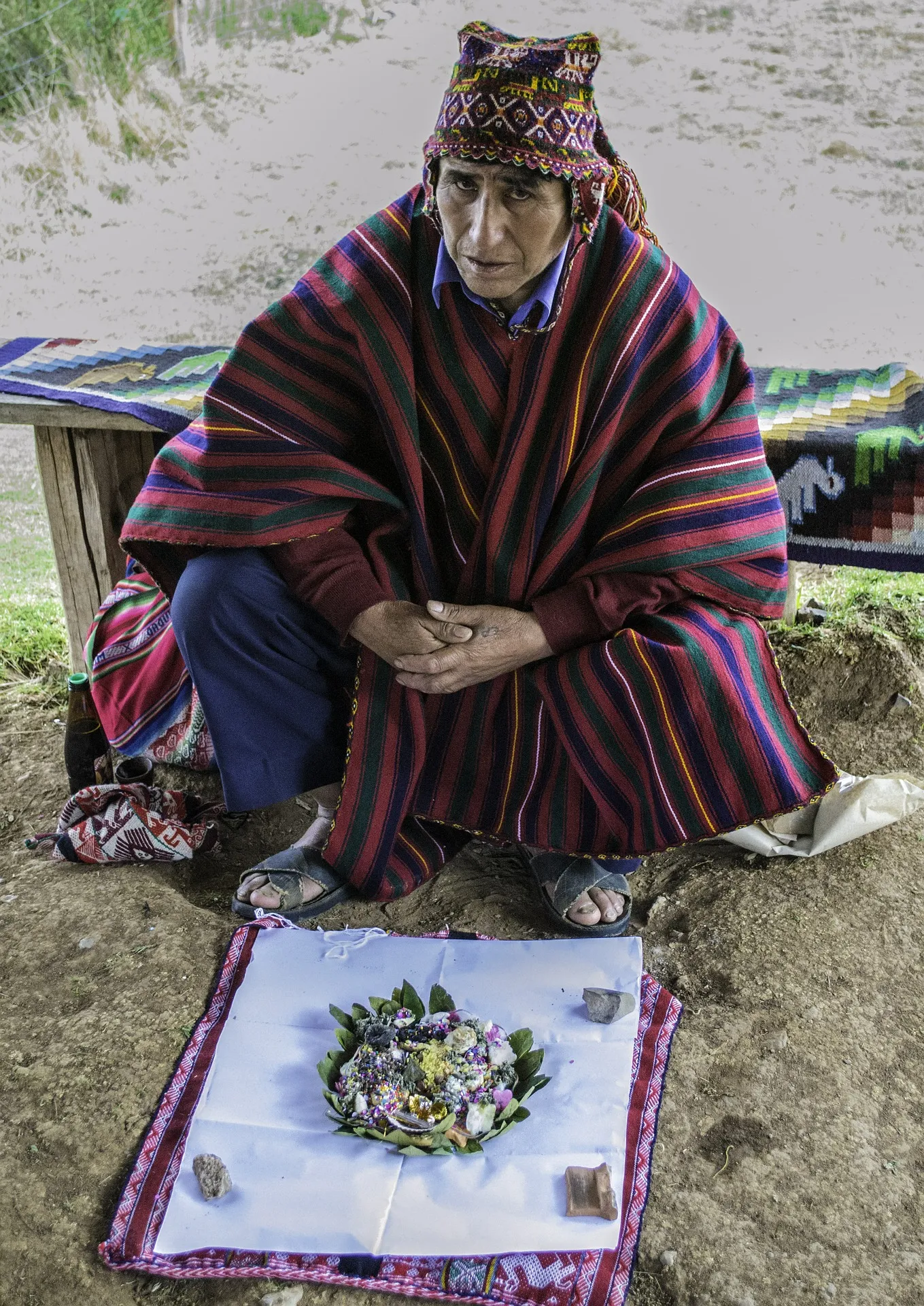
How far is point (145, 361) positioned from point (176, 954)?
4.83ft

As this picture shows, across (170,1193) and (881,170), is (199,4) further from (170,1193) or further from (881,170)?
(170,1193)

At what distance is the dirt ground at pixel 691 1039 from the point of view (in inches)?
54.4

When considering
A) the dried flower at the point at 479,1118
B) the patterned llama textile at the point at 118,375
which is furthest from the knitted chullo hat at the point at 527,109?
the dried flower at the point at 479,1118

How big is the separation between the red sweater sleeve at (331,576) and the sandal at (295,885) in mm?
428

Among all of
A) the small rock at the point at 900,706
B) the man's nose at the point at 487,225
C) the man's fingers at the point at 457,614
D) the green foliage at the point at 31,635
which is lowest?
the green foliage at the point at 31,635

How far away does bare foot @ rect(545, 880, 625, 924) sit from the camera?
196cm

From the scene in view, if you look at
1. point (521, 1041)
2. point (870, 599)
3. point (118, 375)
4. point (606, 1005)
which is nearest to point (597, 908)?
point (606, 1005)

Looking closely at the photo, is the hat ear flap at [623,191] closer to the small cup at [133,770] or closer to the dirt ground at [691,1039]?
the dirt ground at [691,1039]

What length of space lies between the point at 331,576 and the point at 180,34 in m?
4.24

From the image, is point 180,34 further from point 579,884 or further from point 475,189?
point 579,884

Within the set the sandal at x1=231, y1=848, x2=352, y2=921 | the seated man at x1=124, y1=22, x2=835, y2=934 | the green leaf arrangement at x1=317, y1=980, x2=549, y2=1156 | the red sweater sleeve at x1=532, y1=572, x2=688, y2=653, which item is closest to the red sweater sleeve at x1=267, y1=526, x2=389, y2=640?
the seated man at x1=124, y1=22, x2=835, y2=934

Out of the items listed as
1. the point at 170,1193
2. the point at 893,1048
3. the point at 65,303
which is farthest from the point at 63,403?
the point at 65,303

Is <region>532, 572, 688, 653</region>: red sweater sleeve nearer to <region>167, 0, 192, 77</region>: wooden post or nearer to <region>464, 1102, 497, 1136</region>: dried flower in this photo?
<region>464, 1102, 497, 1136</region>: dried flower

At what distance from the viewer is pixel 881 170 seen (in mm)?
4477
